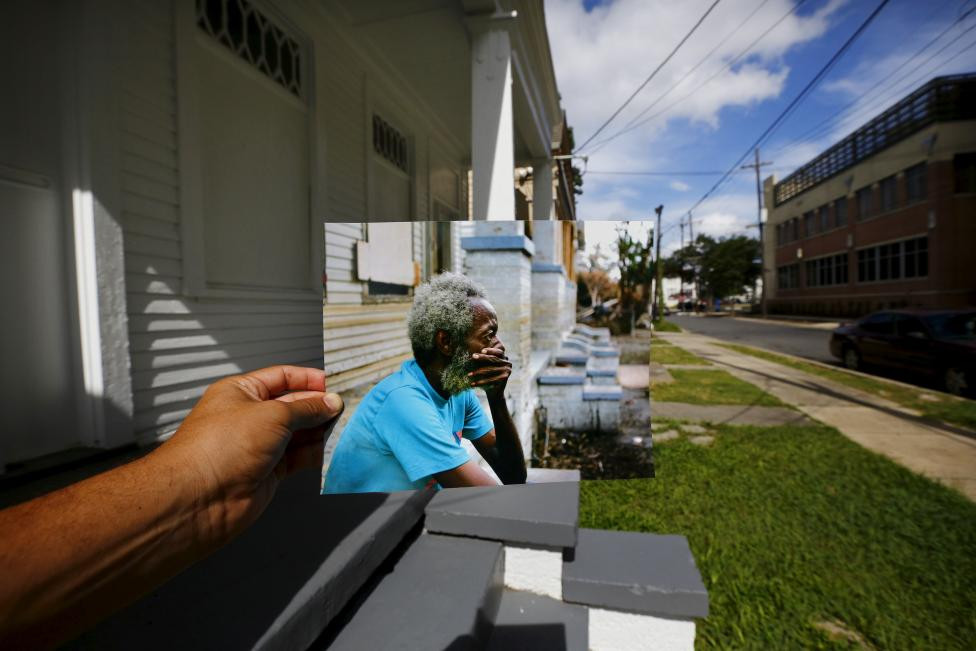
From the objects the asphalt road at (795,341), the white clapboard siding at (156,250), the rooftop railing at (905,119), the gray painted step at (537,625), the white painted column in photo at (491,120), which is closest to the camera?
the gray painted step at (537,625)

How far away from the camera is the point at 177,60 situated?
237 centimetres

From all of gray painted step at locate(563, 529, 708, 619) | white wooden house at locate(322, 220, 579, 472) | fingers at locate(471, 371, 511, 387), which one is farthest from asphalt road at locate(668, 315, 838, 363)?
fingers at locate(471, 371, 511, 387)

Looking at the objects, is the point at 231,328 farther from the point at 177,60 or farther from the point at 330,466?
the point at 330,466

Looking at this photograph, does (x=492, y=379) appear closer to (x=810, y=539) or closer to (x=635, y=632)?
(x=635, y=632)

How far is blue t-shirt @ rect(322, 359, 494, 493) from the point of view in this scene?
1093mm

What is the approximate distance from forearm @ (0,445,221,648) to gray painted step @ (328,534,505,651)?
0.68 metres

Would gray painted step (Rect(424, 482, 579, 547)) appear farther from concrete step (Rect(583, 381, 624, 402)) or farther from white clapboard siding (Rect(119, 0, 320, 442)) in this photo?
white clapboard siding (Rect(119, 0, 320, 442))

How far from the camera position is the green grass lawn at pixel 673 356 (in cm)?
980

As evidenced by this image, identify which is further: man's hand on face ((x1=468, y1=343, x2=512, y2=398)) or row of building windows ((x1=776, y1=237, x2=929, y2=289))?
row of building windows ((x1=776, y1=237, x2=929, y2=289))

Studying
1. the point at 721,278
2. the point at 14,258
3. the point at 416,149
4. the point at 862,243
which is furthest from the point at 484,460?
the point at 721,278

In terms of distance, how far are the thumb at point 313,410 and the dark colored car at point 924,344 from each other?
854 centimetres

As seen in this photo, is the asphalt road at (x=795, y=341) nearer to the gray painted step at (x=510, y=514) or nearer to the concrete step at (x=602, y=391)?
the gray painted step at (x=510, y=514)

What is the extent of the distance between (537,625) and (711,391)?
5.85 m

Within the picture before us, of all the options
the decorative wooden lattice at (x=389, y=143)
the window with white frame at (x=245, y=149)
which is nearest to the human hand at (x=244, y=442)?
the window with white frame at (x=245, y=149)
